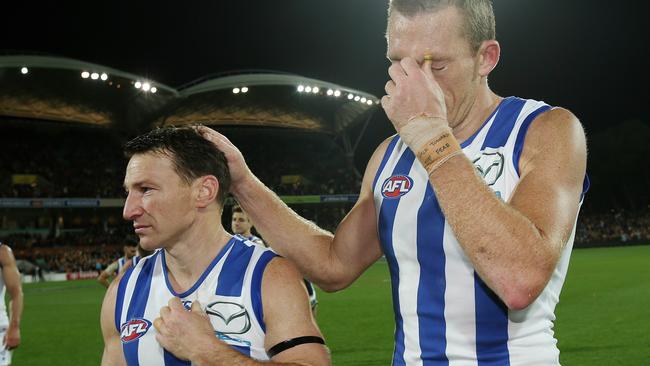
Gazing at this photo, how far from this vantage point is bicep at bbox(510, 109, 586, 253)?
1.83 m

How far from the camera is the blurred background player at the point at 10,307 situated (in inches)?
274

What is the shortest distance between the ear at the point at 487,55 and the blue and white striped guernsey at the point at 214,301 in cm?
122

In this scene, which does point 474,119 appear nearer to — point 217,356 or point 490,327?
point 490,327

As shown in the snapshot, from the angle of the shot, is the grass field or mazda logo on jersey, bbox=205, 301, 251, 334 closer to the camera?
mazda logo on jersey, bbox=205, 301, 251, 334

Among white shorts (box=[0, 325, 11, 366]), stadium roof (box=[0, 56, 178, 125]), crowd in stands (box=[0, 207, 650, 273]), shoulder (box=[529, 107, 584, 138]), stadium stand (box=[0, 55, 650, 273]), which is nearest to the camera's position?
shoulder (box=[529, 107, 584, 138])

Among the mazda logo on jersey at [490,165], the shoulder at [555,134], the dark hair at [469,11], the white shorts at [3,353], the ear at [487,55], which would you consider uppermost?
the dark hair at [469,11]

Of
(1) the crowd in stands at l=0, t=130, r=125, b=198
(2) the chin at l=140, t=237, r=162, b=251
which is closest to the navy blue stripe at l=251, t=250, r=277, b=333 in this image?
(2) the chin at l=140, t=237, r=162, b=251

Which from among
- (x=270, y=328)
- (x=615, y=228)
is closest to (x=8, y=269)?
(x=270, y=328)

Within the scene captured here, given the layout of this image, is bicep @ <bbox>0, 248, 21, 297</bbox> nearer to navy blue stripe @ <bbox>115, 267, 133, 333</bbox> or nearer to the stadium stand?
navy blue stripe @ <bbox>115, 267, 133, 333</bbox>

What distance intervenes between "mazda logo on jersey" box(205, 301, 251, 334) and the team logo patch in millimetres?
309

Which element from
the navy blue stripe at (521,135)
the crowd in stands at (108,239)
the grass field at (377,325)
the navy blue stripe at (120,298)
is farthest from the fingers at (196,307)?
the crowd in stands at (108,239)

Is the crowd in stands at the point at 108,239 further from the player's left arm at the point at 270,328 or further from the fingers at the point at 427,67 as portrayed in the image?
the fingers at the point at 427,67

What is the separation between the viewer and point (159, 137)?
288cm

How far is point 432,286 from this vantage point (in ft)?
7.38
